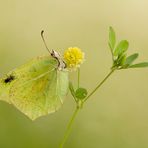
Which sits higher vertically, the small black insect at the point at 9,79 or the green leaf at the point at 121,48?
the green leaf at the point at 121,48

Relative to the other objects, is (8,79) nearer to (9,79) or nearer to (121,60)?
(9,79)

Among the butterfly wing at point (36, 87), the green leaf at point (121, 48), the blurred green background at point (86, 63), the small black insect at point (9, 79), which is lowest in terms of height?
the blurred green background at point (86, 63)

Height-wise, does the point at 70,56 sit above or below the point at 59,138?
above

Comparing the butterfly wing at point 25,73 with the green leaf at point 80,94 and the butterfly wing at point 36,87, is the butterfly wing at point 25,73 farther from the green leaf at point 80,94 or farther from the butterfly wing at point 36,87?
the green leaf at point 80,94

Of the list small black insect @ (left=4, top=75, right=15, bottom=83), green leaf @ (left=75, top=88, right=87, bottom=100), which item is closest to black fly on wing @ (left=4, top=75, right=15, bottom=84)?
small black insect @ (left=4, top=75, right=15, bottom=83)

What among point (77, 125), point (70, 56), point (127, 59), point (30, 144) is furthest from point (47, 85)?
point (77, 125)

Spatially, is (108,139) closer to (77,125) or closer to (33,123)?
(77,125)

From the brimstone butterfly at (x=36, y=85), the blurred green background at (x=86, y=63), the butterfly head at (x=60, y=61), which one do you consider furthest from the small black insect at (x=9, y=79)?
the blurred green background at (x=86, y=63)

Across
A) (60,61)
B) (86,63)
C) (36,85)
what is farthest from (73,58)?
(86,63)

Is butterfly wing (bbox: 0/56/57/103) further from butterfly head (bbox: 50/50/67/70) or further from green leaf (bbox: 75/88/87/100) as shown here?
green leaf (bbox: 75/88/87/100)
